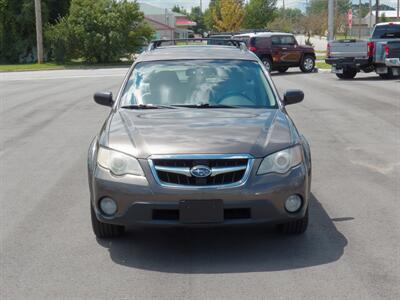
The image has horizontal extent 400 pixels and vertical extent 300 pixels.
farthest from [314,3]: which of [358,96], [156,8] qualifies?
[358,96]

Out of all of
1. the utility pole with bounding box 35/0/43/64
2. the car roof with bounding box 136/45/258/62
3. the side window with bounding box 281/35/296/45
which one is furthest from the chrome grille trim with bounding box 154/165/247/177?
the utility pole with bounding box 35/0/43/64

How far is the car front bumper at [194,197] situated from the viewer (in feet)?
16.5

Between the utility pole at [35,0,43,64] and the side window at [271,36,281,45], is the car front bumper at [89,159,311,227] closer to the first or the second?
the side window at [271,36,281,45]

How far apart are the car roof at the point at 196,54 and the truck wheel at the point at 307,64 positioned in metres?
25.4

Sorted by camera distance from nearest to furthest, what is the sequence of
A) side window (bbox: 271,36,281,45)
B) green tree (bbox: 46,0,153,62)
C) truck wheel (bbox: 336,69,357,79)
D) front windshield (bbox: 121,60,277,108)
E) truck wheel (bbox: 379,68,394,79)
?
front windshield (bbox: 121,60,277,108)
truck wheel (bbox: 379,68,394,79)
truck wheel (bbox: 336,69,357,79)
side window (bbox: 271,36,281,45)
green tree (bbox: 46,0,153,62)

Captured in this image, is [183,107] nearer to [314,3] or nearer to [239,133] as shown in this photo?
[239,133]

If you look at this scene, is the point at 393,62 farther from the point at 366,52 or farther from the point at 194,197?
the point at 194,197

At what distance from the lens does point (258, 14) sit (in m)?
78.5

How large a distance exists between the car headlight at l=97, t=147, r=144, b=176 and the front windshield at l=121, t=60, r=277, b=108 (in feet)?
3.98

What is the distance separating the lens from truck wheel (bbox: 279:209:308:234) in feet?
18.7

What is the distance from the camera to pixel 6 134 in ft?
41.2

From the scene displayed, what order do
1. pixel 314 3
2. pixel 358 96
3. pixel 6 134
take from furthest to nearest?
pixel 314 3, pixel 358 96, pixel 6 134

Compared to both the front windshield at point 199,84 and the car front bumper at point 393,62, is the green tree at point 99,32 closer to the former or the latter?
the car front bumper at point 393,62

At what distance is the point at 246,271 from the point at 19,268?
1.70m
